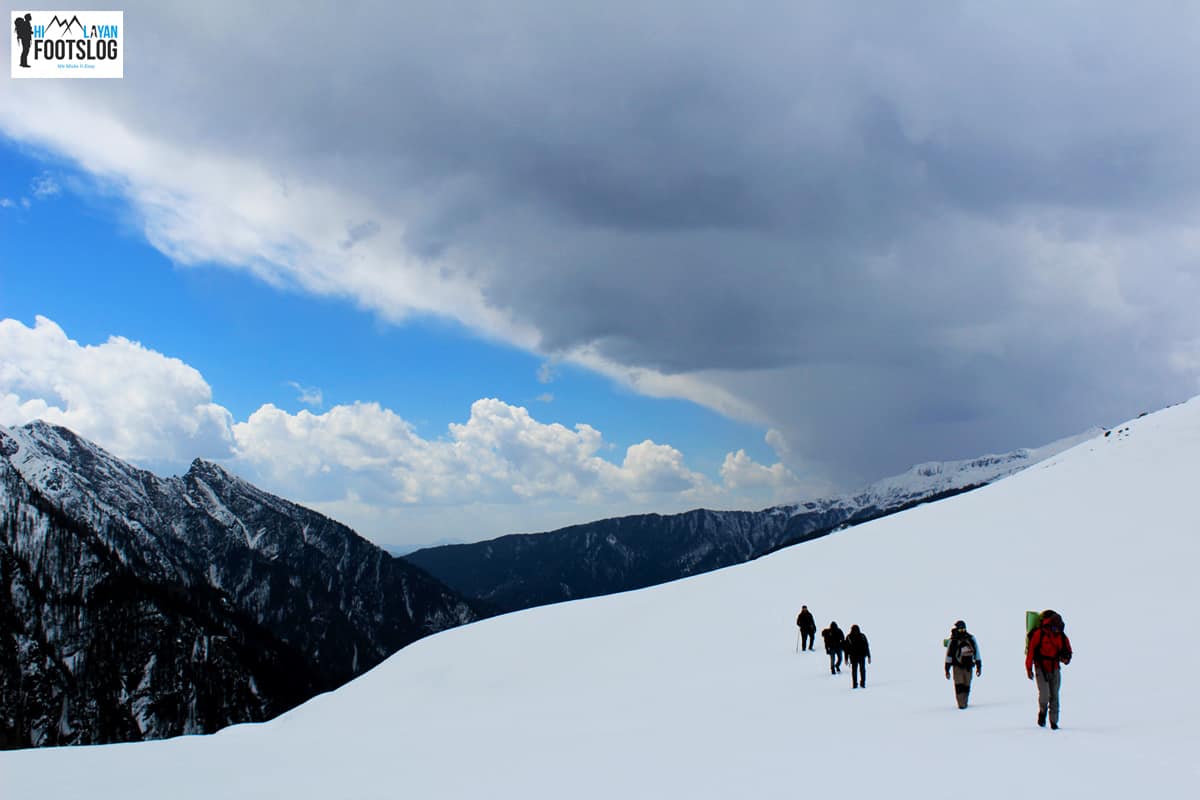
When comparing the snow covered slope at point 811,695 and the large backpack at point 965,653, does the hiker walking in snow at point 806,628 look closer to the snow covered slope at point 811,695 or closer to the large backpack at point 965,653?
the snow covered slope at point 811,695

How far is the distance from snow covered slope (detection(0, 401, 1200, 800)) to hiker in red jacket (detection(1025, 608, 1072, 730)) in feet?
1.96

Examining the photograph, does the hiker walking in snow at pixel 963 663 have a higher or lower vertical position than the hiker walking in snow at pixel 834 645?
higher

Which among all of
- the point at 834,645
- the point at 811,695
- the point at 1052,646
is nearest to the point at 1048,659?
the point at 1052,646

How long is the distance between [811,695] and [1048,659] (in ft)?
26.4

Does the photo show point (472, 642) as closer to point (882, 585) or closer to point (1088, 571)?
point (882, 585)

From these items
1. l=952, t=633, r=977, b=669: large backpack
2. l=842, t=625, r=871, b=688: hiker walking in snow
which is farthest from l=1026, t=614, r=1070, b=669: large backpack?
l=842, t=625, r=871, b=688: hiker walking in snow

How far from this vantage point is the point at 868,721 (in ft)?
48.5

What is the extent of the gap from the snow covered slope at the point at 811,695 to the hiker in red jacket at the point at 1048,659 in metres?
0.60

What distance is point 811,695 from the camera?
63.1 feet

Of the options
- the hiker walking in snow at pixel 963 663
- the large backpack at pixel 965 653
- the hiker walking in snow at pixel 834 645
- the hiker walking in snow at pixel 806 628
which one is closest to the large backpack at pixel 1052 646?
the hiker walking in snow at pixel 963 663

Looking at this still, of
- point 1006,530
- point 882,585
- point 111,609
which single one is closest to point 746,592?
point 882,585

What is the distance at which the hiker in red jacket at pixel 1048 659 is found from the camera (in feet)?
40.0

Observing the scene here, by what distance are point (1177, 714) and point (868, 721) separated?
5464 mm

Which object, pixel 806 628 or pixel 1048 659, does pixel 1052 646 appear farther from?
pixel 806 628
